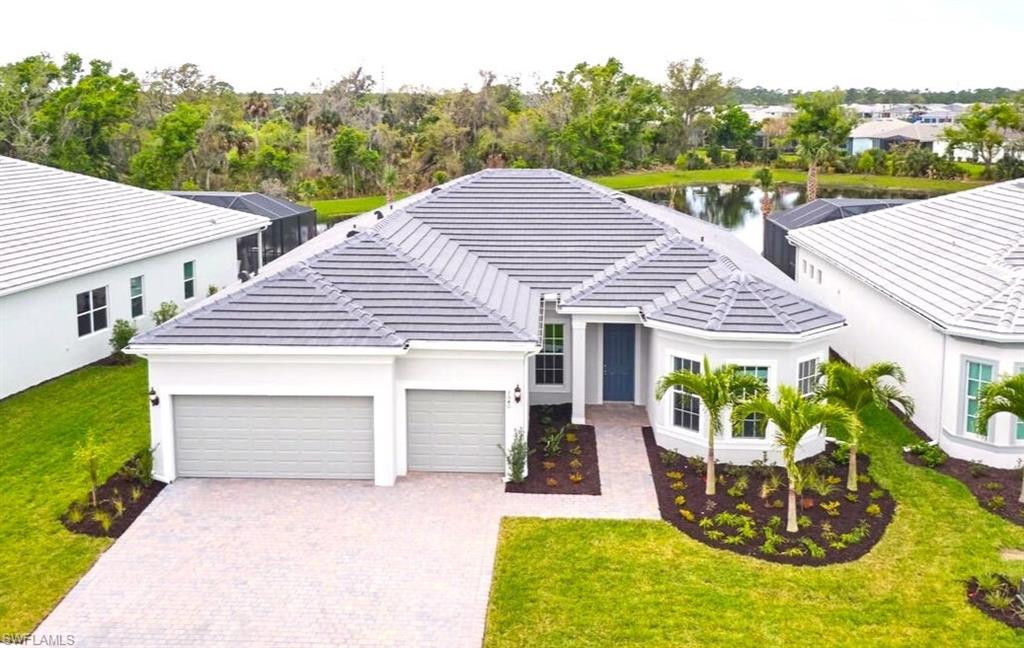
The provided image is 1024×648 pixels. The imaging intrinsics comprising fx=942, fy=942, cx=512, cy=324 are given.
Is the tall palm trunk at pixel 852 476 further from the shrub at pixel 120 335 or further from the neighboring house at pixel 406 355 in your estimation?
the shrub at pixel 120 335

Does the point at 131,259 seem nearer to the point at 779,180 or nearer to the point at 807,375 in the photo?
the point at 807,375

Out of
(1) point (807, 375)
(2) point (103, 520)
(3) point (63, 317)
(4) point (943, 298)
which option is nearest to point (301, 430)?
(2) point (103, 520)

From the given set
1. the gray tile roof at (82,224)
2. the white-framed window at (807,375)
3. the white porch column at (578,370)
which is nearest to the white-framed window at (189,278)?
the gray tile roof at (82,224)

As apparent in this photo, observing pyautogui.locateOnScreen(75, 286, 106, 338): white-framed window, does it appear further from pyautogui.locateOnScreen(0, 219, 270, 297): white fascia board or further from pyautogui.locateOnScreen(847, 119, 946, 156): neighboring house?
pyautogui.locateOnScreen(847, 119, 946, 156): neighboring house

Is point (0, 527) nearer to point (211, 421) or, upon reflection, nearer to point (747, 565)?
point (211, 421)

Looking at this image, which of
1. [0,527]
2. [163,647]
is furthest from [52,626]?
[0,527]

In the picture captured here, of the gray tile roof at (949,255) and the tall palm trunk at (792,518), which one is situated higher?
the gray tile roof at (949,255)
